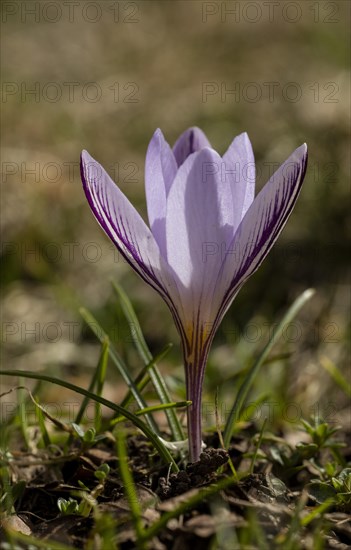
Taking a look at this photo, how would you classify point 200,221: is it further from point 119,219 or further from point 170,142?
point 170,142

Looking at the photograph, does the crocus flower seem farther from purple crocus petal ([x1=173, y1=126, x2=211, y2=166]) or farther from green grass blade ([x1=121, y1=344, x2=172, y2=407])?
green grass blade ([x1=121, y1=344, x2=172, y2=407])

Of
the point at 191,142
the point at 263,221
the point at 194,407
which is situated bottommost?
the point at 194,407

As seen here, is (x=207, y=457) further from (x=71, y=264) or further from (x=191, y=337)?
(x=71, y=264)

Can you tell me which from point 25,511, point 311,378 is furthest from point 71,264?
point 25,511

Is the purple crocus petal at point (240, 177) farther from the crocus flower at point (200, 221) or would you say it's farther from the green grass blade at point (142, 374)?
the green grass blade at point (142, 374)

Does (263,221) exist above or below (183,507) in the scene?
above

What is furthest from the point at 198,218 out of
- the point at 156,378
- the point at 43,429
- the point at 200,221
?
the point at 43,429

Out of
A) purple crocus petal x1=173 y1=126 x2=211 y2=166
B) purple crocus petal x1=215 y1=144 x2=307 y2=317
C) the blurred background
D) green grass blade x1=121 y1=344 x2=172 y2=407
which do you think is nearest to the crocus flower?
purple crocus petal x1=215 y1=144 x2=307 y2=317

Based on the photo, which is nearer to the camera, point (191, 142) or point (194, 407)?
point (194, 407)

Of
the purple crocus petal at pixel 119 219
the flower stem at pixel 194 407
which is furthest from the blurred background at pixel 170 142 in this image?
the purple crocus petal at pixel 119 219
